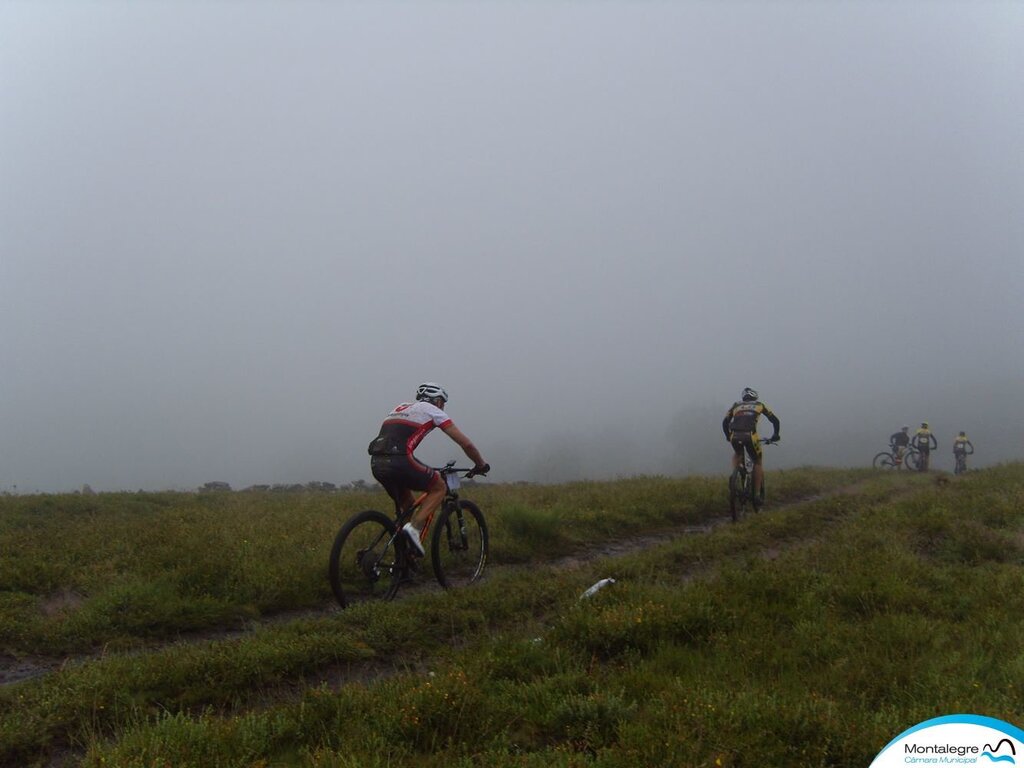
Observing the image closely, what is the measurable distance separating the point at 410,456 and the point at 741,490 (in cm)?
834

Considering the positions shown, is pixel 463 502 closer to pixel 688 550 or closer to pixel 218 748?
pixel 688 550

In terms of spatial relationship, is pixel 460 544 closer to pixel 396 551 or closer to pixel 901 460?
pixel 396 551

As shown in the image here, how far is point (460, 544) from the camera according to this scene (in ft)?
28.6

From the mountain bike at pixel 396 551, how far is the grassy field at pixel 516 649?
0.38 metres

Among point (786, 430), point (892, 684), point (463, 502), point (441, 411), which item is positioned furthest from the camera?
point (786, 430)

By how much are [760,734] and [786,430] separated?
185994mm

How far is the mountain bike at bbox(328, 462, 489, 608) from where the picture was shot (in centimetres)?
746

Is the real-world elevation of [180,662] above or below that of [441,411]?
below

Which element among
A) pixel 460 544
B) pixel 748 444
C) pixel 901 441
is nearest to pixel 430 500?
pixel 460 544

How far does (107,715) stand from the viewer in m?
4.48

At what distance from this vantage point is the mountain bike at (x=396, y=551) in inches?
294

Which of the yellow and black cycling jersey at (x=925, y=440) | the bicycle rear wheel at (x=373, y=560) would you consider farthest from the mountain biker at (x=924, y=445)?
the bicycle rear wheel at (x=373, y=560)

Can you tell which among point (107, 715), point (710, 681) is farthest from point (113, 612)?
point (710, 681)

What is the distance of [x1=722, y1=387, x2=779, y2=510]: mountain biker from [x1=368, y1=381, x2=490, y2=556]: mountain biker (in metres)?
7.74
